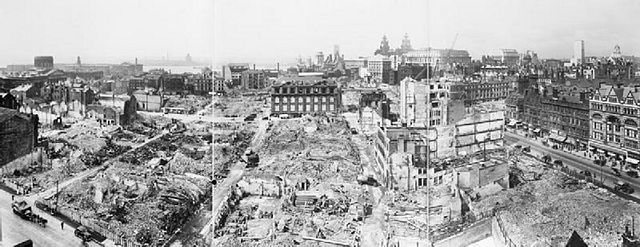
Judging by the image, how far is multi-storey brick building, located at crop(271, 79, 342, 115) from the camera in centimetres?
1148

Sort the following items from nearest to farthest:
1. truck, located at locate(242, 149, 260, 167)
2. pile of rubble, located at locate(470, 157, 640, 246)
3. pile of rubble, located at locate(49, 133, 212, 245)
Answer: pile of rubble, located at locate(49, 133, 212, 245), pile of rubble, located at locate(470, 157, 640, 246), truck, located at locate(242, 149, 260, 167)

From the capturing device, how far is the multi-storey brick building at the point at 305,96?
1148 centimetres

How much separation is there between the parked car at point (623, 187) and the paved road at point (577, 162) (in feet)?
0.15

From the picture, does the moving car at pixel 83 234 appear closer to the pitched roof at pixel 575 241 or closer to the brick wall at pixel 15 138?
the brick wall at pixel 15 138

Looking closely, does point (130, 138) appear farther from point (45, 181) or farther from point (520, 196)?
point (520, 196)

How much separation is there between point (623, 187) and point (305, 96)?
23.1 feet

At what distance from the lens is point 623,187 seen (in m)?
6.13

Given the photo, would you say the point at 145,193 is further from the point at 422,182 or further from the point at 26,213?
the point at 422,182

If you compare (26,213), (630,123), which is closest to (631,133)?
(630,123)

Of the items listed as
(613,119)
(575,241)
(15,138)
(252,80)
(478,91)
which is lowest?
(575,241)

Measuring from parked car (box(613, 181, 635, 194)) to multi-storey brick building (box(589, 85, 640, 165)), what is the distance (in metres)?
0.30

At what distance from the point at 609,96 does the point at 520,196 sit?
210 centimetres

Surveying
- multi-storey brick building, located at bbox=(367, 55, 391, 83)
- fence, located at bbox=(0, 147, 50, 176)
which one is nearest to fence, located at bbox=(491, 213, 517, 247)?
multi-storey brick building, located at bbox=(367, 55, 391, 83)

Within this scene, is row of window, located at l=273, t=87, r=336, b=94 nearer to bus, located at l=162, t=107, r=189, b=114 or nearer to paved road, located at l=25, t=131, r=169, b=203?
bus, located at l=162, t=107, r=189, b=114
